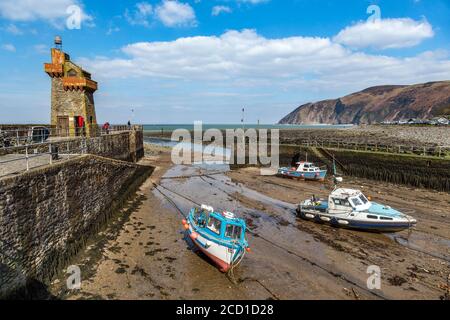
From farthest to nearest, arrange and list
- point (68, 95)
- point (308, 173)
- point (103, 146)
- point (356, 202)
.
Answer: point (308, 173) < point (68, 95) < point (103, 146) < point (356, 202)

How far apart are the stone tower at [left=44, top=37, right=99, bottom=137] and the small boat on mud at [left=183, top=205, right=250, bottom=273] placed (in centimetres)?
1878

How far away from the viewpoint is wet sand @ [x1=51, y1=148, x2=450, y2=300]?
36.0 ft

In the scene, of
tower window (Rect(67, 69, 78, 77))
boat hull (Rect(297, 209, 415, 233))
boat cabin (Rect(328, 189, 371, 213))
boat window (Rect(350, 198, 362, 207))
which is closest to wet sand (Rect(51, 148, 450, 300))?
boat hull (Rect(297, 209, 415, 233))

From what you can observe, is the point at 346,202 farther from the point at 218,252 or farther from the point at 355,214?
the point at 218,252

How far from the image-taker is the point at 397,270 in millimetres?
12695

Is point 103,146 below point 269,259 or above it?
above

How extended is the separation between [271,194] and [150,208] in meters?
11.2

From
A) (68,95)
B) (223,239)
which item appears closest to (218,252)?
(223,239)

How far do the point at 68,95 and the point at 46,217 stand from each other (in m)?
19.8

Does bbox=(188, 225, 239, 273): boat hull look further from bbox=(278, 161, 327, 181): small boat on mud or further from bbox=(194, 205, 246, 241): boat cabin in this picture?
bbox=(278, 161, 327, 181): small boat on mud

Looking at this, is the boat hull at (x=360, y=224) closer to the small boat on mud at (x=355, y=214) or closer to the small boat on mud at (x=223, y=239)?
Result: the small boat on mud at (x=355, y=214)

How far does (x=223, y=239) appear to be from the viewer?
12227mm

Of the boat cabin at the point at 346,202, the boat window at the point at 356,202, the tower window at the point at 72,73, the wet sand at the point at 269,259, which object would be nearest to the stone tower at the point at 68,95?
the tower window at the point at 72,73
